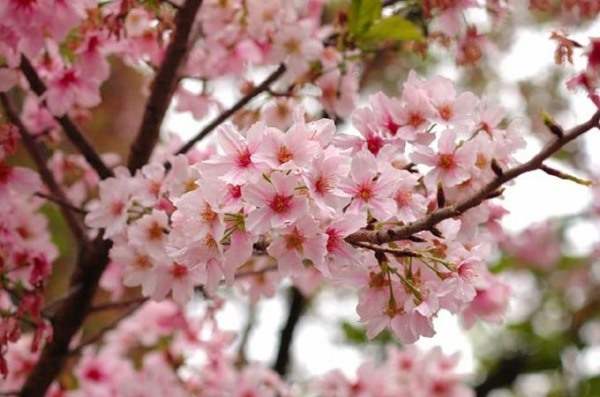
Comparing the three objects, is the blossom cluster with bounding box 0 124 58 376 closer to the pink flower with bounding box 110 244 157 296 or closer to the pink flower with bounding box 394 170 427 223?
the pink flower with bounding box 110 244 157 296

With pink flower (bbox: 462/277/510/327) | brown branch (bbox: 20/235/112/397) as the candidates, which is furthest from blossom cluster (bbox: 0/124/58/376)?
pink flower (bbox: 462/277/510/327)

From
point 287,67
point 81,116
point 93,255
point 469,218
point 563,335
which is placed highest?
point 469,218

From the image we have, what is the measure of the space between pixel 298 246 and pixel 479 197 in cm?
23

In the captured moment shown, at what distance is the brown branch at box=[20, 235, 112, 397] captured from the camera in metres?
1.76

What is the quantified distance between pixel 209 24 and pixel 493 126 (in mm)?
751

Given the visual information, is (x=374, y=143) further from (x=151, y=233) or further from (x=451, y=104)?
(x=151, y=233)

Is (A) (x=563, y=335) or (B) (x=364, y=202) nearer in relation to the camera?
(B) (x=364, y=202)

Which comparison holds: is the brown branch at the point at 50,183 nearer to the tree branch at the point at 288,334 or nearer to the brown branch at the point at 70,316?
the brown branch at the point at 70,316

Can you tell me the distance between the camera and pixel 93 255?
1757 millimetres

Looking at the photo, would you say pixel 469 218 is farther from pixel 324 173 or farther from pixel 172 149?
pixel 172 149

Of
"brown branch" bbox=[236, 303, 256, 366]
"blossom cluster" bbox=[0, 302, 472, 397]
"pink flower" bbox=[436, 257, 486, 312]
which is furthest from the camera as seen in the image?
"brown branch" bbox=[236, 303, 256, 366]

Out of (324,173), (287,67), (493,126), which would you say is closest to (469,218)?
(493,126)

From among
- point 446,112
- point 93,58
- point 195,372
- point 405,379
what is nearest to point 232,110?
point 93,58

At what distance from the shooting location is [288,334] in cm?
276
